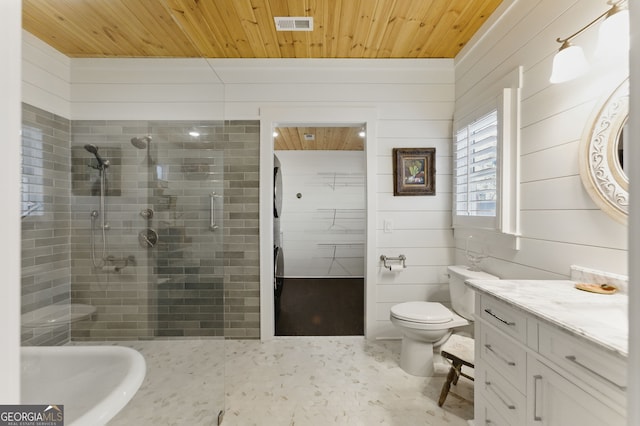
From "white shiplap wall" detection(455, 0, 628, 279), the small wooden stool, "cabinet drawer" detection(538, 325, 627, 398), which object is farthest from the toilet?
"cabinet drawer" detection(538, 325, 627, 398)

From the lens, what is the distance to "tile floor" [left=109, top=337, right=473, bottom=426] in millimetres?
1435

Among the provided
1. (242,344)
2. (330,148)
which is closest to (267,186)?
(242,344)

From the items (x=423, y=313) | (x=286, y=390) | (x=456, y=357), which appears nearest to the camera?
(x=456, y=357)

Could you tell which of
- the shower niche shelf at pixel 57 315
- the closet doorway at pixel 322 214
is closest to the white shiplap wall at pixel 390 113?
the shower niche shelf at pixel 57 315

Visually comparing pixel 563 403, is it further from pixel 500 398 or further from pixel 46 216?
pixel 46 216

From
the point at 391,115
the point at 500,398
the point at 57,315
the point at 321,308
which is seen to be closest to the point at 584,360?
the point at 500,398

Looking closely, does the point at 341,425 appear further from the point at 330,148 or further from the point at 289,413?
the point at 330,148

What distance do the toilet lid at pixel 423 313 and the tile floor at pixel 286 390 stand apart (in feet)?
1.45

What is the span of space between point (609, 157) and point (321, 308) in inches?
112

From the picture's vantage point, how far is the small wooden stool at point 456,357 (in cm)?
160

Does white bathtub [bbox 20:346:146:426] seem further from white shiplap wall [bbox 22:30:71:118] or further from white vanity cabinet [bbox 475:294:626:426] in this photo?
white vanity cabinet [bbox 475:294:626:426]

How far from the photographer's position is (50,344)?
1221 millimetres

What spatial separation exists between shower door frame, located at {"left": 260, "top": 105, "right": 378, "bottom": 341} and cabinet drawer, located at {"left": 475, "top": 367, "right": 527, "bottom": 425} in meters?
1.20

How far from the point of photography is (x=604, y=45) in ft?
3.38
